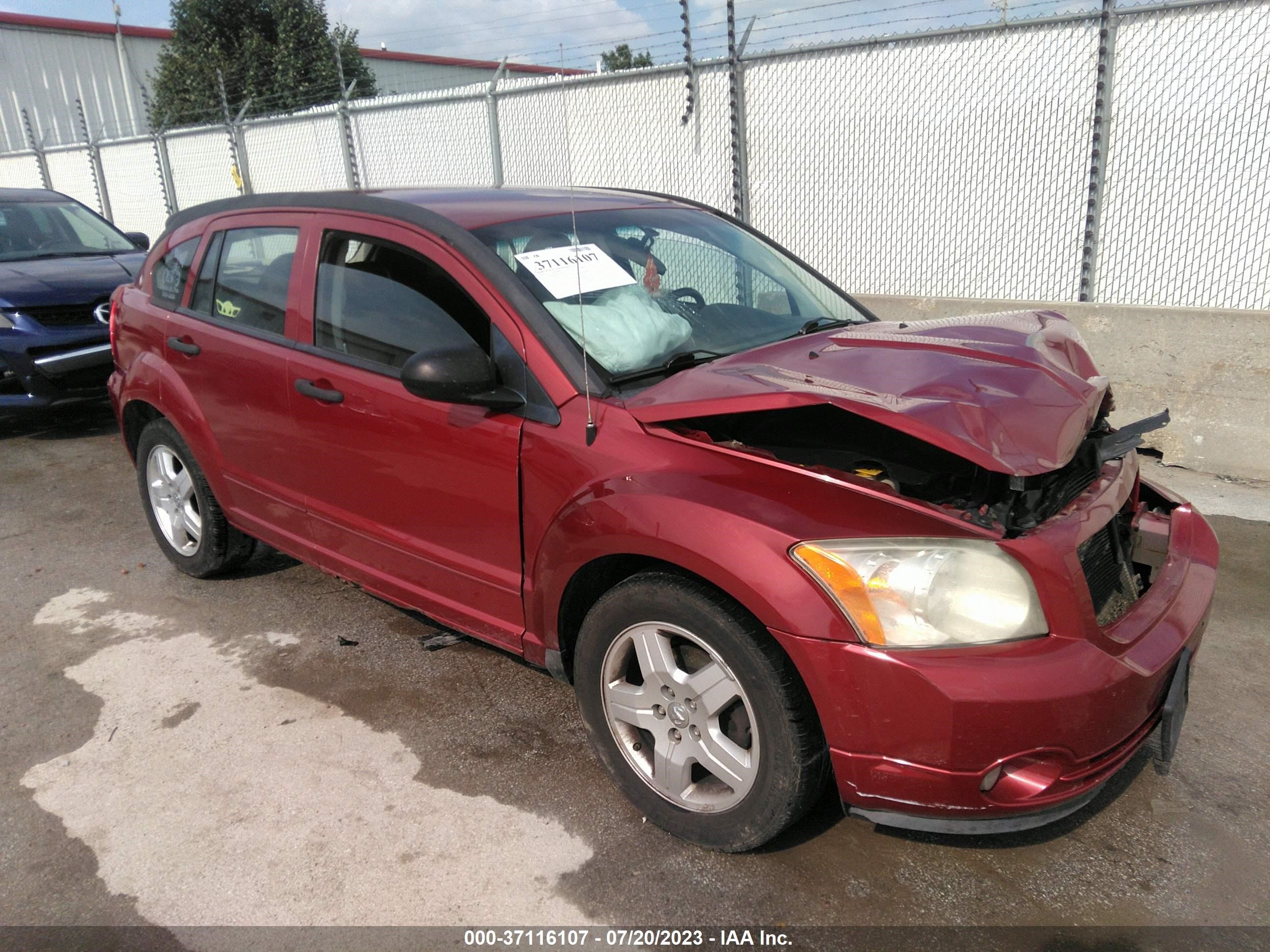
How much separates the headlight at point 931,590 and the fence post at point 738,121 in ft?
20.1

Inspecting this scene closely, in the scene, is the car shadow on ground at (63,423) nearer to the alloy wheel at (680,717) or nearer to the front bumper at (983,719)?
the alloy wheel at (680,717)

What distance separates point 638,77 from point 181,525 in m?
6.20

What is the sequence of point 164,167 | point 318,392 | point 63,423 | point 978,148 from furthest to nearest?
point 164,167 < point 63,423 < point 978,148 < point 318,392

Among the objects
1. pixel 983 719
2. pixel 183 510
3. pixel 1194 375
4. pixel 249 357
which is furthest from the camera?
pixel 1194 375

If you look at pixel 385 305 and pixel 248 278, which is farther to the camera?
pixel 248 278

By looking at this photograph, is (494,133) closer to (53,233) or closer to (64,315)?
(53,233)

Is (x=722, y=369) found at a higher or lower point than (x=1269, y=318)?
higher

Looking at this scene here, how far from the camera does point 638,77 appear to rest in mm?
8625

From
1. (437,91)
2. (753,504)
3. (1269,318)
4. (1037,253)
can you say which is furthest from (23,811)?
(437,91)

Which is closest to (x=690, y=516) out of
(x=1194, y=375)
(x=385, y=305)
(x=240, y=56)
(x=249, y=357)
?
(x=385, y=305)

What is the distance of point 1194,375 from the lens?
547 centimetres

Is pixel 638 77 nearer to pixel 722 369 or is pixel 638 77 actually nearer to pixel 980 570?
pixel 722 369

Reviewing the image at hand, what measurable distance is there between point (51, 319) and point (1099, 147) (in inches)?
293

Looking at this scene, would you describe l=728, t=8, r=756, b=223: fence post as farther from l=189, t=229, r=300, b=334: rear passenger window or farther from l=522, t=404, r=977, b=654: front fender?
l=522, t=404, r=977, b=654: front fender
